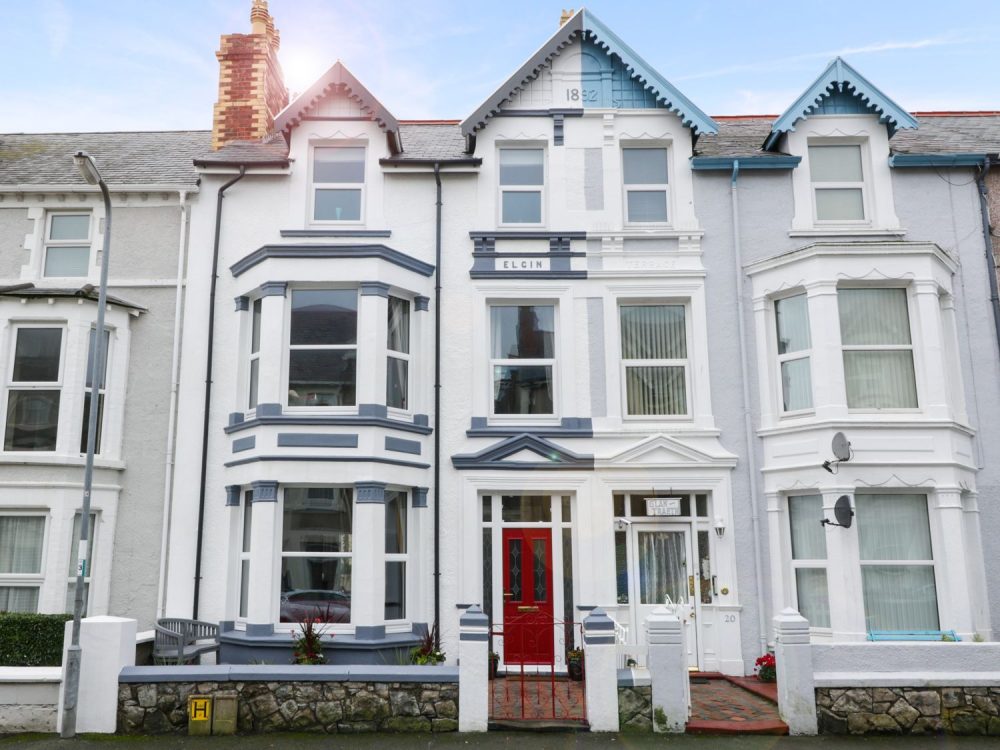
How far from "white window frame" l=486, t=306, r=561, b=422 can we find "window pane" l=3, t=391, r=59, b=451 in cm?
695

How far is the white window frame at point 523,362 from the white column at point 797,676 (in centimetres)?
526

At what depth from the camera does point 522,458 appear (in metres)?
13.4

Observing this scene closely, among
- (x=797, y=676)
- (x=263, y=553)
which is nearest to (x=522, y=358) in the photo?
(x=263, y=553)

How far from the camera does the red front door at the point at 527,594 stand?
12922 millimetres

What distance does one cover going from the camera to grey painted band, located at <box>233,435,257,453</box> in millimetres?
13055

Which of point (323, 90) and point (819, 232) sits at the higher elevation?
point (323, 90)

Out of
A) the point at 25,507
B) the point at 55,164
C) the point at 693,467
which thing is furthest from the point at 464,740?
the point at 55,164

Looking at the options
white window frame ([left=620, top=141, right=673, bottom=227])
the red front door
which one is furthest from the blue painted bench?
white window frame ([left=620, top=141, right=673, bottom=227])

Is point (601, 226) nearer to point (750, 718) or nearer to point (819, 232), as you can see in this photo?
point (819, 232)

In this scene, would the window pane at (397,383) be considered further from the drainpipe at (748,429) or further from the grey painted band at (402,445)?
the drainpipe at (748,429)

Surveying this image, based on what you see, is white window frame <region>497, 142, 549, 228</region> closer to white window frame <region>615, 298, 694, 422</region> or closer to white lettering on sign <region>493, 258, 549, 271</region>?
white lettering on sign <region>493, 258, 549, 271</region>

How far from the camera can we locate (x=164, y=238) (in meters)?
14.6

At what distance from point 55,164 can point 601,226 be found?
1032cm

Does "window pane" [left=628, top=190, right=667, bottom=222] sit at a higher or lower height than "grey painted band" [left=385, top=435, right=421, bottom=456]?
higher
